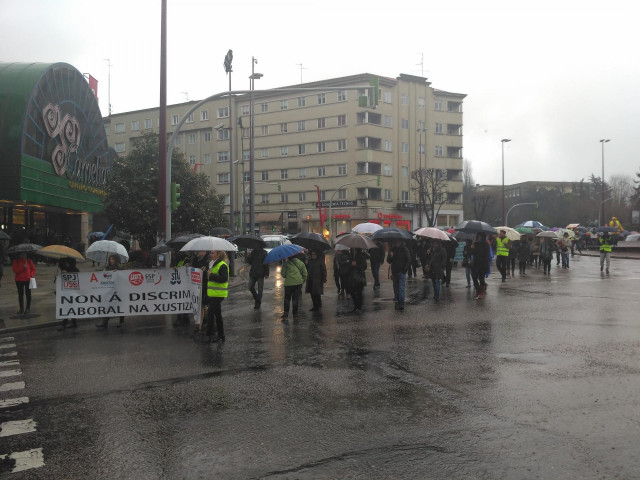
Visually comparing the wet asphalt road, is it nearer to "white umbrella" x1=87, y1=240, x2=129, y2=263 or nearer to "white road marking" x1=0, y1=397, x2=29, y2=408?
"white road marking" x1=0, y1=397, x2=29, y2=408

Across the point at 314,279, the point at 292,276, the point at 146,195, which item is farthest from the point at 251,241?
the point at 146,195

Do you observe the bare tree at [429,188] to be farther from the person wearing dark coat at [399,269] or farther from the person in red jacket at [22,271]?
the person in red jacket at [22,271]

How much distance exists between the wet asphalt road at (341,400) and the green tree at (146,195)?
39.3ft

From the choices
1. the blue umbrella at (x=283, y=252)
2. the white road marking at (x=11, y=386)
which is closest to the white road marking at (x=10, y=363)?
the white road marking at (x=11, y=386)

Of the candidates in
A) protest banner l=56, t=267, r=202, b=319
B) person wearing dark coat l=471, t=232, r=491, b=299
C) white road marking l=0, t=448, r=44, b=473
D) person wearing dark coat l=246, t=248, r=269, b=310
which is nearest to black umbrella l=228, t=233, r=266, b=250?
person wearing dark coat l=246, t=248, r=269, b=310

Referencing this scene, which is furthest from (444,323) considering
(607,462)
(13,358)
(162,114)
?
(162,114)

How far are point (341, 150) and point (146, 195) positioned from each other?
44.3m

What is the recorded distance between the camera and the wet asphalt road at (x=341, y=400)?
14.5ft

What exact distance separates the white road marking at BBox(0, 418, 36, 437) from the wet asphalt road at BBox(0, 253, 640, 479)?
94 mm

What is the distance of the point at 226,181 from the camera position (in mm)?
72938

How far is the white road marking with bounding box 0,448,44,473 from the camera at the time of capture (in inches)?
175

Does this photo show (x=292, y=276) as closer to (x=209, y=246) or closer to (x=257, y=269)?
(x=257, y=269)

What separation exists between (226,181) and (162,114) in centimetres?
5753

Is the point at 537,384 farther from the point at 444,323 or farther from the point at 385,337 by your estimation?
the point at 444,323
